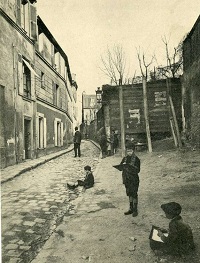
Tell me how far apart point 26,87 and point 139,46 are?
7.42 meters

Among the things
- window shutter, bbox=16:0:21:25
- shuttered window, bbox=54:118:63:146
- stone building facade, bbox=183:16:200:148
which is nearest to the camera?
stone building facade, bbox=183:16:200:148

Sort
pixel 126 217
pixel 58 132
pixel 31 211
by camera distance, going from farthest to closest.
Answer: pixel 58 132 → pixel 31 211 → pixel 126 217

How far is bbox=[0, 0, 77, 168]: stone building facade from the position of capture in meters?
8.13

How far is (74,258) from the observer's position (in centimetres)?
277

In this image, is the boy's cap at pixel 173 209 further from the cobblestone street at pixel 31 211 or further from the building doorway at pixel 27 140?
the building doorway at pixel 27 140

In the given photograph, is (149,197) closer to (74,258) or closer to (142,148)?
(142,148)

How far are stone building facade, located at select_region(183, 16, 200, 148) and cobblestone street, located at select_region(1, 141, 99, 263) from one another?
266 centimetres

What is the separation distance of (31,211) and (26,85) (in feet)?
24.6

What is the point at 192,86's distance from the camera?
5.65 m

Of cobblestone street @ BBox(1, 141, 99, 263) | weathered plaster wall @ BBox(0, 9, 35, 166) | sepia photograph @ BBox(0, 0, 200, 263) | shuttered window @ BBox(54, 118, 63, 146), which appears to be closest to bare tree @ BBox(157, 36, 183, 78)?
sepia photograph @ BBox(0, 0, 200, 263)

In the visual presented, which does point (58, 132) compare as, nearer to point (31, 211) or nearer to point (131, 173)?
point (31, 211)

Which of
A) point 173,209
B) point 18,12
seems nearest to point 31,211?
point 173,209

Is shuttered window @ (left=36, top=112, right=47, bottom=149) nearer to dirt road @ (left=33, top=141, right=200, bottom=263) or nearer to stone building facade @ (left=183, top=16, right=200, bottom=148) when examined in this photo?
dirt road @ (left=33, top=141, right=200, bottom=263)

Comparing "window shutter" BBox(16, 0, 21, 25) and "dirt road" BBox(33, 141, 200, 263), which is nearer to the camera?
"dirt road" BBox(33, 141, 200, 263)
